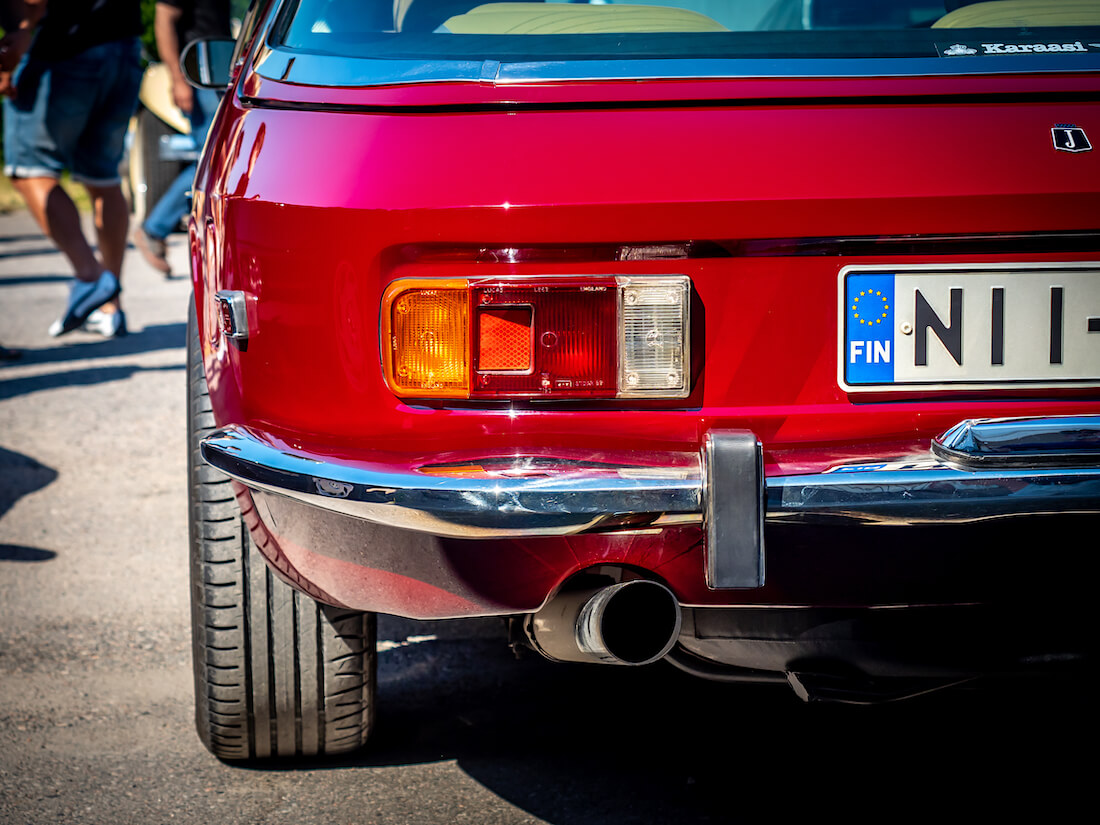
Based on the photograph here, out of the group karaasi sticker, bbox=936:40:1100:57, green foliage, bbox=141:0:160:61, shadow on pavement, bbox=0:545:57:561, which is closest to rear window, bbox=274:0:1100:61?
karaasi sticker, bbox=936:40:1100:57

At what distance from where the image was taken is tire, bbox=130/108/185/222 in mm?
11430

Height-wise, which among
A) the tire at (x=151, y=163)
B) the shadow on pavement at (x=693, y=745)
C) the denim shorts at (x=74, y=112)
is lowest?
the shadow on pavement at (x=693, y=745)

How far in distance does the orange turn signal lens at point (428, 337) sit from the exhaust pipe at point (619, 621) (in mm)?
310

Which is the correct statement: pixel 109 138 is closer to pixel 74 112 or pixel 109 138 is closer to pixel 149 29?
pixel 74 112

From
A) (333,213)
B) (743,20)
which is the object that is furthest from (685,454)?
(743,20)

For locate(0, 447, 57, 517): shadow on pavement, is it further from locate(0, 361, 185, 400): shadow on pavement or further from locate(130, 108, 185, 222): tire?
locate(130, 108, 185, 222): tire

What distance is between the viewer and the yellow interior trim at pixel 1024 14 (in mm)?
1958

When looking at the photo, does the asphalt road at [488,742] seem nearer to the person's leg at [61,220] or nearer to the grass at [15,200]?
the person's leg at [61,220]

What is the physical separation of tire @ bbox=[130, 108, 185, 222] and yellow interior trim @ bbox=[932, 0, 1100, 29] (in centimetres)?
1032

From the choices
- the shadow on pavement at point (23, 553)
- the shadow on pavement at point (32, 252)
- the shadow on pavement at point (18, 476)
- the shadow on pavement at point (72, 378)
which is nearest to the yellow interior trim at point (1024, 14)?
the shadow on pavement at point (23, 553)

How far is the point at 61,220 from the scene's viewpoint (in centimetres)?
575

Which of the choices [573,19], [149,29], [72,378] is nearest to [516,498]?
[573,19]

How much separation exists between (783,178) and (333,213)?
57 cm

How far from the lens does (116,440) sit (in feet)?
14.4
